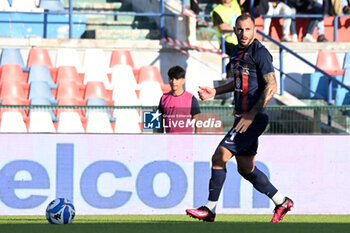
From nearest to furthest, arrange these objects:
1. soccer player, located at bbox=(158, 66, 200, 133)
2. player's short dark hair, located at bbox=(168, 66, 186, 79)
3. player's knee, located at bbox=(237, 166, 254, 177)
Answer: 1. player's knee, located at bbox=(237, 166, 254, 177)
2. player's short dark hair, located at bbox=(168, 66, 186, 79)
3. soccer player, located at bbox=(158, 66, 200, 133)

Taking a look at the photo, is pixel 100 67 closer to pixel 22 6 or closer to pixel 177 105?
pixel 22 6

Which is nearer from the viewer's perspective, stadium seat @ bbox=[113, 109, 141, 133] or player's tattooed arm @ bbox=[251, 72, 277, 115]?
player's tattooed arm @ bbox=[251, 72, 277, 115]

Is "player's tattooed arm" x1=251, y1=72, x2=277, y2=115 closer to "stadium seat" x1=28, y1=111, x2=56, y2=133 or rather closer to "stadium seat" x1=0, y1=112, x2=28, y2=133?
"stadium seat" x1=28, y1=111, x2=56, y2=133

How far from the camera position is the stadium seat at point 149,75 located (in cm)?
1639

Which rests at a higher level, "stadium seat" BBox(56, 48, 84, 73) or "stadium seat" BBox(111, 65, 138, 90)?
"stadium seat" BBox(56, 48, 84, 73)

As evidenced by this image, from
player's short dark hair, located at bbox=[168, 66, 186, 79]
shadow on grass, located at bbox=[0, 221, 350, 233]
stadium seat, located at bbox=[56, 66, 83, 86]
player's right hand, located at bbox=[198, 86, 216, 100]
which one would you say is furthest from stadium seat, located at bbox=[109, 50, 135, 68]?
shadow on grass, located at bbox=[0, 221, 350, 233]

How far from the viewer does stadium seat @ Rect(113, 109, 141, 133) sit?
12273mm

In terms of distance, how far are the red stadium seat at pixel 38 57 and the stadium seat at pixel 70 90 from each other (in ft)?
3.02

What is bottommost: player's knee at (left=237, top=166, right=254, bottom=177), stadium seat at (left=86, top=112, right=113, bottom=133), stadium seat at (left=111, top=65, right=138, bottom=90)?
player's knee at (left=237, top=166, right=254, bottom=177)

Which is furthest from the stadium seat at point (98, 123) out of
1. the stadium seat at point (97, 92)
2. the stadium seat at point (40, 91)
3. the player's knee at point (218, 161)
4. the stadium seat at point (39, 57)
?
the stadium seat at point (39, 57)

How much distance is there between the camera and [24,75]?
16062 mm

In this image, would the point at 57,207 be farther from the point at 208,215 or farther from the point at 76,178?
the point at 76,178

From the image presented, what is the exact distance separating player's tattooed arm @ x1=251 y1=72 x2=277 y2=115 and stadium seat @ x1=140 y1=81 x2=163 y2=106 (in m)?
6.80

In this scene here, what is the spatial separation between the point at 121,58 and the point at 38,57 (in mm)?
1581
